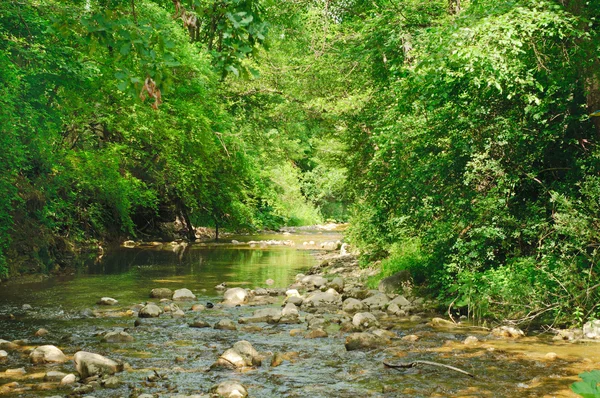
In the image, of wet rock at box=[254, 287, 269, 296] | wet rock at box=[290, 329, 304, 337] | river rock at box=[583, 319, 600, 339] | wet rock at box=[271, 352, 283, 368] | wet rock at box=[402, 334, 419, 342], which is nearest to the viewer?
wet rock at box=[271, 352, 283, 368]

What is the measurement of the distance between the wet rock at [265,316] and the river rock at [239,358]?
89.2 inches

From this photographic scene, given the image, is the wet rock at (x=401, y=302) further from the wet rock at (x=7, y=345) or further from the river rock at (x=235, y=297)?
the wet rock at (x=7, y=345)

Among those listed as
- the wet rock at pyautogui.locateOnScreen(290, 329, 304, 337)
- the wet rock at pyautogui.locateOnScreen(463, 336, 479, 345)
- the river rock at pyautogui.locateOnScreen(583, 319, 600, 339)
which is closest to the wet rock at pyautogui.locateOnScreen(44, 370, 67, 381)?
the wet rock at pyautogui.locateOnScreen(290, 329, 304, 337)

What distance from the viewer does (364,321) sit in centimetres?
869

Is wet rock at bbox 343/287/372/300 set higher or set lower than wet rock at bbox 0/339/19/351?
lower

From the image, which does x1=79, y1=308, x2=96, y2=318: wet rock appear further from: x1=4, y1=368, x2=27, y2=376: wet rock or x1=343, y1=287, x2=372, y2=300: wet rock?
x1=343, y1=287, x2=372, y2=300: wet rock

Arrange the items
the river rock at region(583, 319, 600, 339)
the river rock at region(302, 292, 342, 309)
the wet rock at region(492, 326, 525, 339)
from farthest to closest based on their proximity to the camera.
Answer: the river rock at region(302, 292, 342, 309) → the wet rock at region(492, 326, 525, 339) → the river rock at region(583, 319, 600, 339)

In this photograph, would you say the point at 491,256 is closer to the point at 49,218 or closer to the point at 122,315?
the point at 122,315

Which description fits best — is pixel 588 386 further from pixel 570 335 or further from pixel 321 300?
pixel 321 300

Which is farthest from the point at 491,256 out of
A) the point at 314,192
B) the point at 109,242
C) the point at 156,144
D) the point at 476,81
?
the point at 314,192

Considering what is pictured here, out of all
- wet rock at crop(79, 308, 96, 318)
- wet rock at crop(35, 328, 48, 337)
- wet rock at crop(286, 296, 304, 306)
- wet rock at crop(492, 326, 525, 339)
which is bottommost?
wet rock at crop(286, 296, 304, 306)

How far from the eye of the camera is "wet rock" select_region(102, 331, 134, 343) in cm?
772

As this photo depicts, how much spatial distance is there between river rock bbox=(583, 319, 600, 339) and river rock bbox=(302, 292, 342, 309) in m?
4.34

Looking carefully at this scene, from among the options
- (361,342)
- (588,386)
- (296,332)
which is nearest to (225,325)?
(296,332)
